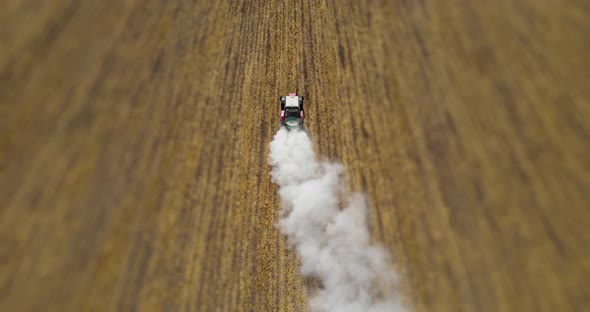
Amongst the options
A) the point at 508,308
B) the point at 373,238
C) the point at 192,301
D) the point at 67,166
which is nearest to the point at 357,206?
the point at 373,238

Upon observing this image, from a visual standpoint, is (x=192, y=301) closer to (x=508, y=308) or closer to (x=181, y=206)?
(x=181, y=206)

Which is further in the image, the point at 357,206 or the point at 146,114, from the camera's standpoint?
the point at 146,114

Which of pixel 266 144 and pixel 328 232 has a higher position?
pixel 266 144

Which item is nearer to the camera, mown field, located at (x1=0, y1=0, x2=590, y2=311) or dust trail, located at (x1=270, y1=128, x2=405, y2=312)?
dust trail, located at (x1=270, y1=128, x2=405, y2=312)

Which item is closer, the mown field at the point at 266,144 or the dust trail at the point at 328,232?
the dust trail at the point at 328,232
